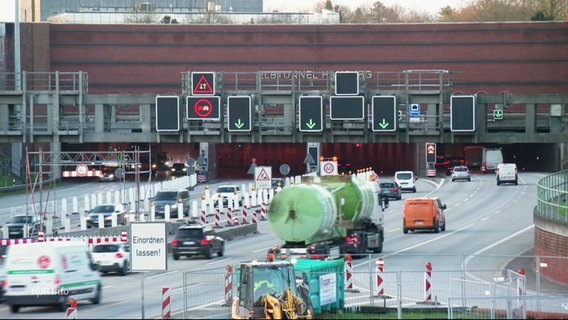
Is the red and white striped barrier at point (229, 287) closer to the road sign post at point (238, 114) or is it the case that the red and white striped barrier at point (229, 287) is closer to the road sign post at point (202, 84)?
the road sign post at point (238, 114)

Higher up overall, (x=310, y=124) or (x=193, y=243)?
(x=310, y=124)

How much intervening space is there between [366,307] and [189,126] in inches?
725

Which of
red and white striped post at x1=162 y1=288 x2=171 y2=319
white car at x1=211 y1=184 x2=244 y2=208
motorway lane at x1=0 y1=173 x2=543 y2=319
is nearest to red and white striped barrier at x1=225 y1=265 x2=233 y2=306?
motorway lane at x1=0 y1=173 x2=543 y2=319

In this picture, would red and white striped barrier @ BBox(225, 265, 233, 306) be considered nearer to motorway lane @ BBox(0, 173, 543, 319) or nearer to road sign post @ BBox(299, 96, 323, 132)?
motorway lane @ BBox(0, 173, 543, 319)

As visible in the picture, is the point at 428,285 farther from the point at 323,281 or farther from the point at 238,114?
the point at 238,114

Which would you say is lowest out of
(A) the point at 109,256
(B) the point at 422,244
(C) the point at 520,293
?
(B) the point at 422,244

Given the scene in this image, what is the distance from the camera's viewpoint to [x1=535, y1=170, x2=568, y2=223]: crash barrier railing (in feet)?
132

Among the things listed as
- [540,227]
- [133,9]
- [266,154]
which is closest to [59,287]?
[540,227]

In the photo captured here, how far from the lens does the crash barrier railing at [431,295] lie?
27.2 metres

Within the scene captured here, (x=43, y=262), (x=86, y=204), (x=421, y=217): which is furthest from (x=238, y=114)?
(x=86, y=204)

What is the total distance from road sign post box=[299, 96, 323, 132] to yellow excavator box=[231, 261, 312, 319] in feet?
68.4

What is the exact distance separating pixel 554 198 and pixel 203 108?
44.2 ft

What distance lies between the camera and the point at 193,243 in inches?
1903

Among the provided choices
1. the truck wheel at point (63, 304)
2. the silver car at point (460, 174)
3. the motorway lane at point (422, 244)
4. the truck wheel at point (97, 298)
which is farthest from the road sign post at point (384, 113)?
the silver car at point (460, 174)
